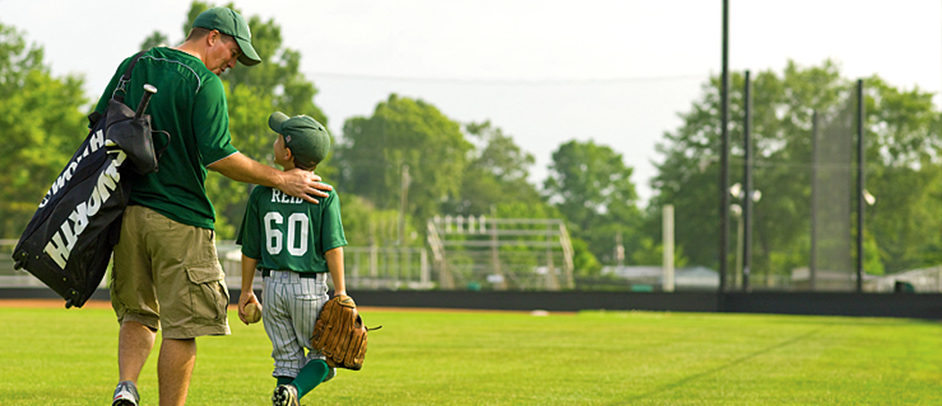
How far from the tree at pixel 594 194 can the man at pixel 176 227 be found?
24736 mm

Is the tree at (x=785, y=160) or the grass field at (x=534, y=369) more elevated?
the tree at (x=785, y=160)

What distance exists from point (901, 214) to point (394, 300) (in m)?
27.1

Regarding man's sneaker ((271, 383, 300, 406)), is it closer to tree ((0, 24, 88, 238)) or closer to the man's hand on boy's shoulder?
the man's hand on boy's shoulder

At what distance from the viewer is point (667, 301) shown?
21266 millimetres

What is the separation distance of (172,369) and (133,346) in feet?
0.76

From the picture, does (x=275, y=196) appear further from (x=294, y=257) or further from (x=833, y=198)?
(x=833, y=198)

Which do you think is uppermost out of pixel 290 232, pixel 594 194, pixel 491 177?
pixel 491 177

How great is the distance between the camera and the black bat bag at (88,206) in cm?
354

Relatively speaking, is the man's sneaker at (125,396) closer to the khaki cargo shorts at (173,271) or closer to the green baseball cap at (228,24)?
the khaki cargo shorts at (173,271)

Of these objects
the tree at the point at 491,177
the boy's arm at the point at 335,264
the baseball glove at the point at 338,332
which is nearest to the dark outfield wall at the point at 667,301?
the tree at the point at 491,177

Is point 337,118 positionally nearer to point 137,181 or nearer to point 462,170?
point 462,170

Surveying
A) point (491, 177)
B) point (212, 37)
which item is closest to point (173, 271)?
point (212, 37)

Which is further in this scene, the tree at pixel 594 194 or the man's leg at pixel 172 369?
the tree at pixel 594 194

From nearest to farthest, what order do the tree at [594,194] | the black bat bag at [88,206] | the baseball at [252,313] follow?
the black bat bag at [88,206] → the baseball at [252,313] → the tree at [594,194]
